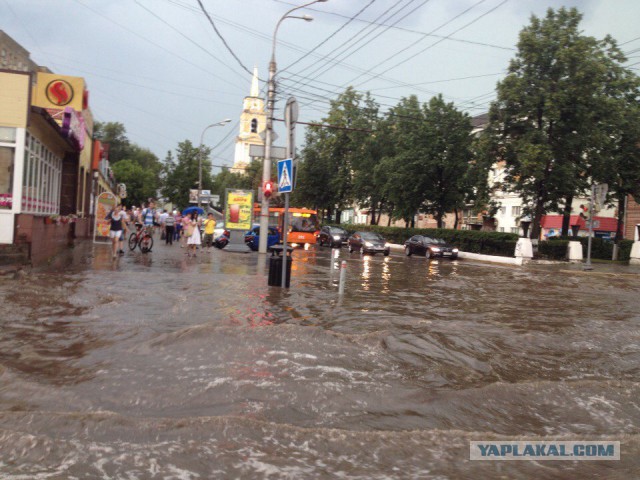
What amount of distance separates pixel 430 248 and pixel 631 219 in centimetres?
2317

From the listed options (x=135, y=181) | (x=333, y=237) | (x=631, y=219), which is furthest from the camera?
(x=135, y=181)

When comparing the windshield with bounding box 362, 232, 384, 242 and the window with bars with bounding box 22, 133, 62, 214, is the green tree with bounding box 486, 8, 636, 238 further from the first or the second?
the window with bars with bounding box 22, 133, 62, 214

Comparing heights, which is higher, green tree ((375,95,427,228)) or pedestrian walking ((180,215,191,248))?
green tree ((375,95,427,228))

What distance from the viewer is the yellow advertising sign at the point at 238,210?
28.2 meters

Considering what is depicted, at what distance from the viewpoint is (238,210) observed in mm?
28406

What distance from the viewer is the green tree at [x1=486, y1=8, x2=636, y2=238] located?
29.1m

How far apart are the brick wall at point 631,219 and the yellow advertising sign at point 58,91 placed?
134 feet

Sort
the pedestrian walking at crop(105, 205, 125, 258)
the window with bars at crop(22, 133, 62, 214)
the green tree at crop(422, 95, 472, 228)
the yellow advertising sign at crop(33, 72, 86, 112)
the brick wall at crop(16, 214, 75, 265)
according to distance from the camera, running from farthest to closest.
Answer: the green tree at crop(422, 95, 472, 228) → the yellow advertising sign at crop(33, 72, 86, 112) → the pedestrian walking at crop(105, 205, 125, 258) → the window with bars at crop(22, 133, 62, 214) → the brick wall at crop(16, 214, 75, 265)

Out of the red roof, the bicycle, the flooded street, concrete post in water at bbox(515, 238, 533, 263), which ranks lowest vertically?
the flooded street

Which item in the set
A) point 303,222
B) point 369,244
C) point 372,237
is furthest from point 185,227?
point 303,222

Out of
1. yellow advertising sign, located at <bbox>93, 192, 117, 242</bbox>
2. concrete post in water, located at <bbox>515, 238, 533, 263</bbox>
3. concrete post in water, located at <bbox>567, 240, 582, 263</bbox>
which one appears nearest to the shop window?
yellow advertising sign, located at <bbox>93, 192, 117, 242</bbox>

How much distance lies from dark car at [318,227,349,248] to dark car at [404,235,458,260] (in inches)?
316

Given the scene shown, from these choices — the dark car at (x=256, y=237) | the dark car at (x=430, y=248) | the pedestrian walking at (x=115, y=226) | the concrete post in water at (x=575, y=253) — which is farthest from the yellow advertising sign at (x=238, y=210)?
the concrete post in water at (x=575, y=253)

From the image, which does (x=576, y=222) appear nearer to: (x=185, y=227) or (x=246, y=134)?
(x=185, y=227)
